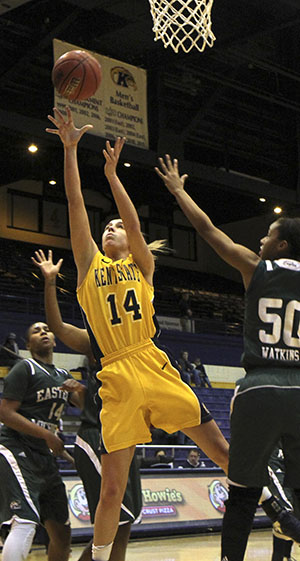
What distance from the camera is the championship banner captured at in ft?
49.4

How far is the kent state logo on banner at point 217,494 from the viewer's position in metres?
10.4

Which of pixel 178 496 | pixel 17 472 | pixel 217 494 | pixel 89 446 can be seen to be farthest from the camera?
pixel 217 494

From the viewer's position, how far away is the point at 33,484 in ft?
16.8

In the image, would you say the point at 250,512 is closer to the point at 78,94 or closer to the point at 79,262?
the point at 79,262

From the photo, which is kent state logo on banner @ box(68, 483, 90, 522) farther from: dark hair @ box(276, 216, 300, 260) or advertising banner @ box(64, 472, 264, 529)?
dark hair @ box(276, 216, 300, 260)

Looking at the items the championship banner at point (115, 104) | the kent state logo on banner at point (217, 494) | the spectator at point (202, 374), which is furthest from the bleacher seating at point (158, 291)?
the kent state logo on banner at point (217, 494)

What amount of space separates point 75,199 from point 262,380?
5.04ft

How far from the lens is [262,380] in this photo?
12.3ft

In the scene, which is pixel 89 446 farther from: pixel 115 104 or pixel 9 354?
pixel 115 104

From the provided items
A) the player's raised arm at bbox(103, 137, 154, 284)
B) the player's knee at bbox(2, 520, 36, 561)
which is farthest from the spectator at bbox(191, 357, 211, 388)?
the player's raised arm at bbox(103, 137, 154, 284)

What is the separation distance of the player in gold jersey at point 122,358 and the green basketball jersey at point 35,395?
100cm

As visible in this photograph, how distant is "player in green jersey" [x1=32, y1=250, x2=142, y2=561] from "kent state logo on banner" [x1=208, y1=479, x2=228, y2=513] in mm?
5498

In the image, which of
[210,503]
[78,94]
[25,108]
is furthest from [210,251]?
[78,94]

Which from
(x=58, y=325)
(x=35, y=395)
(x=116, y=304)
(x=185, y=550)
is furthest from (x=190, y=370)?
(x=116, y=304)
